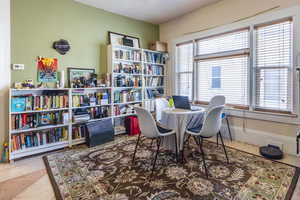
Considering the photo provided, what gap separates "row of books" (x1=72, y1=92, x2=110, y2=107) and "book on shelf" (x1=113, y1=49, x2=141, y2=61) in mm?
926

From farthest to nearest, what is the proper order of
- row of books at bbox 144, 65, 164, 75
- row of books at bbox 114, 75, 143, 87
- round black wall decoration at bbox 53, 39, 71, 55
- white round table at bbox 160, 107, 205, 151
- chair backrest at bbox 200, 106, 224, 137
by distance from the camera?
row of books at bbox 144, 65, 164, 75 < row of books at bbox 114, 75, 143, 87 < round black wall decoration at bbox 53, 39, 71, 55 < white round table at bbox 160, 107, 205, 151 < chair backrest at bbox 200, 106, 224, 137

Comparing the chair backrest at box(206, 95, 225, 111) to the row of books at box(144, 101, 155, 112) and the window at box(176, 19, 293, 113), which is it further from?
the row of books at box(144, 101, 155, 112)

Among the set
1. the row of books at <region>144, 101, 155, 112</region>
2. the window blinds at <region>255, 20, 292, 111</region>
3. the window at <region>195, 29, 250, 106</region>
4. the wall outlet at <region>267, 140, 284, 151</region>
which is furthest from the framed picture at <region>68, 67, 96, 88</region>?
the wall outlet at <region>267, 140, 284, 151</region>

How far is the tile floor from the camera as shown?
6.05 feet

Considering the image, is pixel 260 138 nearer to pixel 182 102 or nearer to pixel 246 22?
pixel 182 102

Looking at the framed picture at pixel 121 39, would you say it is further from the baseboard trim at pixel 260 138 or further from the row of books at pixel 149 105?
the baseboard trim at pixel 260 138

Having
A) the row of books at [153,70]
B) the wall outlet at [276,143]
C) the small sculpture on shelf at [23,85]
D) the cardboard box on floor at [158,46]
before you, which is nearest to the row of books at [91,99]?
the small sculpture on shelf at [23,85]

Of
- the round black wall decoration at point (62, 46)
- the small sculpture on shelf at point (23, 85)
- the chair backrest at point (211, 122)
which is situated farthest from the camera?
the round black wall decoration at point (62, 46)

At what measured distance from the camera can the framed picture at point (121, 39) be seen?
Answer: 4082mm

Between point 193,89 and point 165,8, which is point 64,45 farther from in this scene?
point 193,89

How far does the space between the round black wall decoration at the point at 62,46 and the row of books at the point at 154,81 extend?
1.99 metres

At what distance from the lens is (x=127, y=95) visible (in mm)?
4156

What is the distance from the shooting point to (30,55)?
3.06 meters

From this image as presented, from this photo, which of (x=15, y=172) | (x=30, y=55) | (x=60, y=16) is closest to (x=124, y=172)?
(x=15, y=172)
